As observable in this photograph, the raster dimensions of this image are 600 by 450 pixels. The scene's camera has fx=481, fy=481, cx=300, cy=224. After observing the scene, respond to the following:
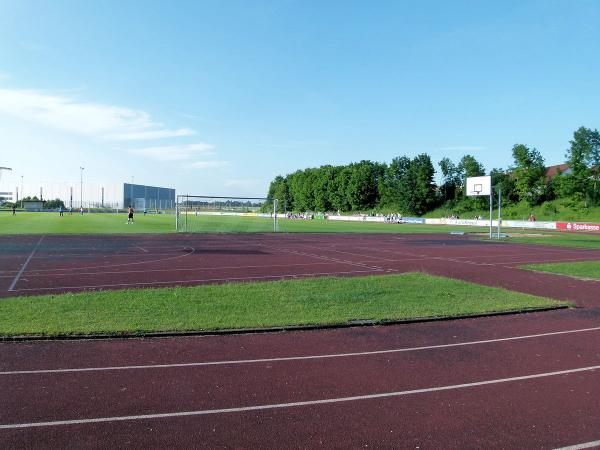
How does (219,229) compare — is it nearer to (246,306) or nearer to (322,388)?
(246,306)

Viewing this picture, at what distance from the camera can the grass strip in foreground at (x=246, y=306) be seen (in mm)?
9250

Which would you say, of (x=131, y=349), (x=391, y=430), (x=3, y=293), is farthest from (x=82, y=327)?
(x=391, y=430)

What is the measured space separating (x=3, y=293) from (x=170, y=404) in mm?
9209

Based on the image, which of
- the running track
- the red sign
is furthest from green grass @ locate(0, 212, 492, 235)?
the running track

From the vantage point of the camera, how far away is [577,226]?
55938mm

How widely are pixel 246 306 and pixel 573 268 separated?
1546 cm

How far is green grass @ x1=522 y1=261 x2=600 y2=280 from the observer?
719 inches

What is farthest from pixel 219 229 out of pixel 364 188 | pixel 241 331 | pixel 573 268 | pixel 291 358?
pixel 364 188

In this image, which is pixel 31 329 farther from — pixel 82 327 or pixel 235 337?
pixel 235 337

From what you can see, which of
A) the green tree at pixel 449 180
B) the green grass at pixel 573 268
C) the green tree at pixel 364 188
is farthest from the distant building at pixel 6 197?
the green grass at pixel 573 268

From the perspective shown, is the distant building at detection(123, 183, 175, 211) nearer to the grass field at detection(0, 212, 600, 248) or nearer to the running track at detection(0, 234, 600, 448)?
the grass field at detection(0, 212, 600, 248)

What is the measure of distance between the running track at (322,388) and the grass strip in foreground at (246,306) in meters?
0.68

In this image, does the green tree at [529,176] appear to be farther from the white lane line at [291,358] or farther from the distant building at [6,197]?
the distant building at [6,197]

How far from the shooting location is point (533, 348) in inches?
330
